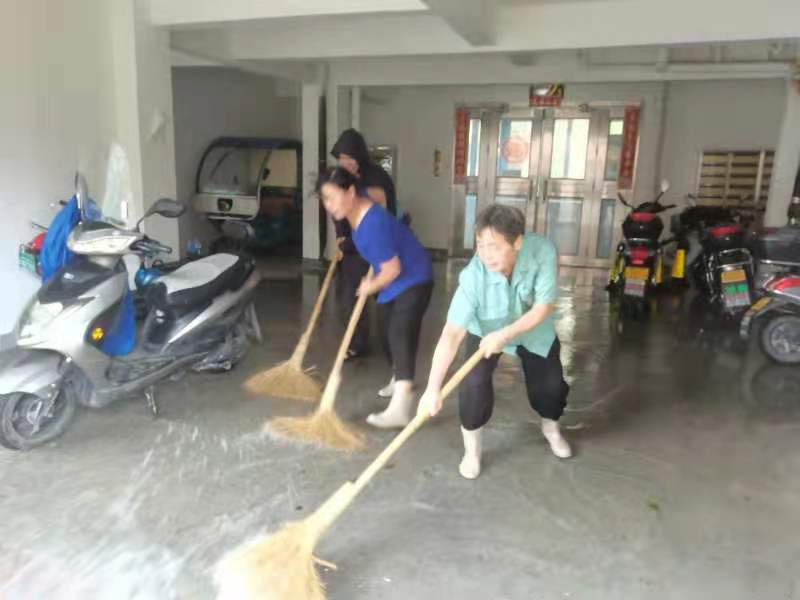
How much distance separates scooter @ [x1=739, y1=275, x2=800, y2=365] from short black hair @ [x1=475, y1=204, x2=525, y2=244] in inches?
106

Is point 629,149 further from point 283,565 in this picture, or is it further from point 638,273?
point 283,565

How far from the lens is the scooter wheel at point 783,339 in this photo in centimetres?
415

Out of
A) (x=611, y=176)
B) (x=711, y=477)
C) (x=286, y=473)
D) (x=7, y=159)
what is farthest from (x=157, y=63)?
(x=611, y=176)

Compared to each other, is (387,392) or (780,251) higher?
(780,251)

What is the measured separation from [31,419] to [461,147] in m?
6.53

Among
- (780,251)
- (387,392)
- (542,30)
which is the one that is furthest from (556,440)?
(542,30)

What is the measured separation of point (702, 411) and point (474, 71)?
15.1ft

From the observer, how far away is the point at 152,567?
2.02m

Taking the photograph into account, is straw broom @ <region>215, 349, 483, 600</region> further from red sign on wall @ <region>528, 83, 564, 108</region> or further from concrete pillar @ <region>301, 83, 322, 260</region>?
red sign on wall @ <region>528, 83, 564, 108</region>

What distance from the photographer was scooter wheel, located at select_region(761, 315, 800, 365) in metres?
4.15

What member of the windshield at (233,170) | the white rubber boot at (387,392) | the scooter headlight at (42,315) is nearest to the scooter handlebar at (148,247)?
the scooter headlight at (42,315)

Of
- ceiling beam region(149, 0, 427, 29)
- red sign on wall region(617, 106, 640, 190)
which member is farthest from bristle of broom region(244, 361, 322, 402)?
red sign on wall region(617, 106, 640, 190)

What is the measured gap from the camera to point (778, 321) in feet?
13.7

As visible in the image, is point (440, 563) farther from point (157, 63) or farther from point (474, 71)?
point (474, 71)
